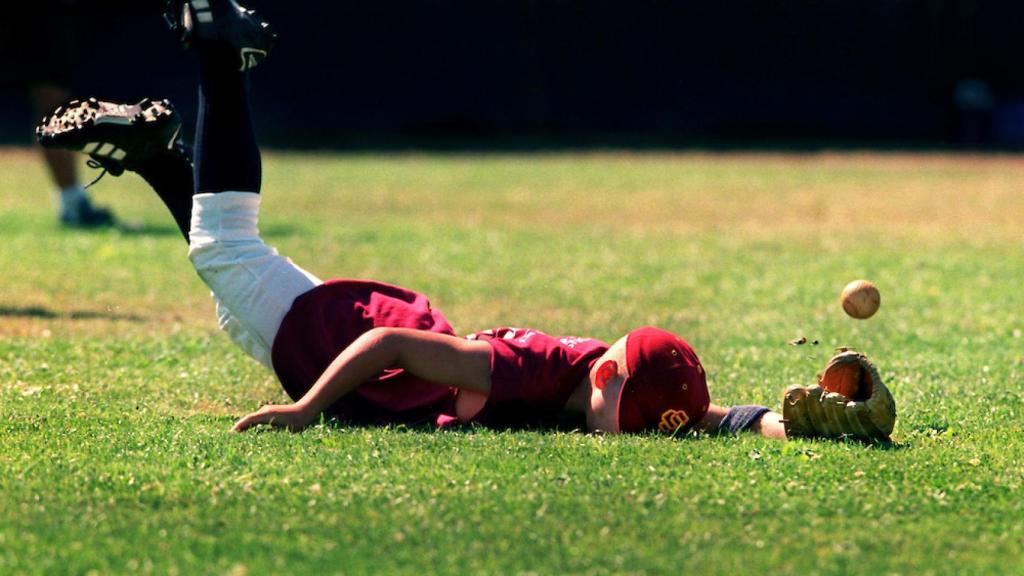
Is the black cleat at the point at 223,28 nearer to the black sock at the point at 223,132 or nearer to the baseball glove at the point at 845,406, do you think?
the black sock at the point at 223,132

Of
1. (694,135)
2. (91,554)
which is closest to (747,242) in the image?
(91,554)

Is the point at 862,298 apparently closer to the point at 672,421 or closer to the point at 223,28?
the point at 672,421

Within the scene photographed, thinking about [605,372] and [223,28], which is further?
[223,28]

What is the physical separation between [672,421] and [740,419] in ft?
0.98

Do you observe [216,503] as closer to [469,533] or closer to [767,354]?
[469,533]

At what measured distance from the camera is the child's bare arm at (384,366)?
17.1 ft

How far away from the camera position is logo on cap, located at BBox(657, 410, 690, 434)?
534 cm

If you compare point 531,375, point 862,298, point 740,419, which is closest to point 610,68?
point 862,298

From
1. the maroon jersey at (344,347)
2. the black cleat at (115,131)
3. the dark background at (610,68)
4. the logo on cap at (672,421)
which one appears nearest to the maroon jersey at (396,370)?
the maroon jersey at (344,347)

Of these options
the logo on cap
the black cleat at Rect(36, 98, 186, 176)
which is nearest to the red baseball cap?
the logo on cap

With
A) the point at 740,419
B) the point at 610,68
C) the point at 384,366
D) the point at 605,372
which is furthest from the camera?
the point at 610,68

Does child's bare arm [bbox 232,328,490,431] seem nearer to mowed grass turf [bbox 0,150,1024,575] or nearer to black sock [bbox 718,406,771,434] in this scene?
mowed grass turf [bbox 0,150,1024,575]

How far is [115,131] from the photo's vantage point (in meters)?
5.79

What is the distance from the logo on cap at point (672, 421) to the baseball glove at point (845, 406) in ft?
1.19
